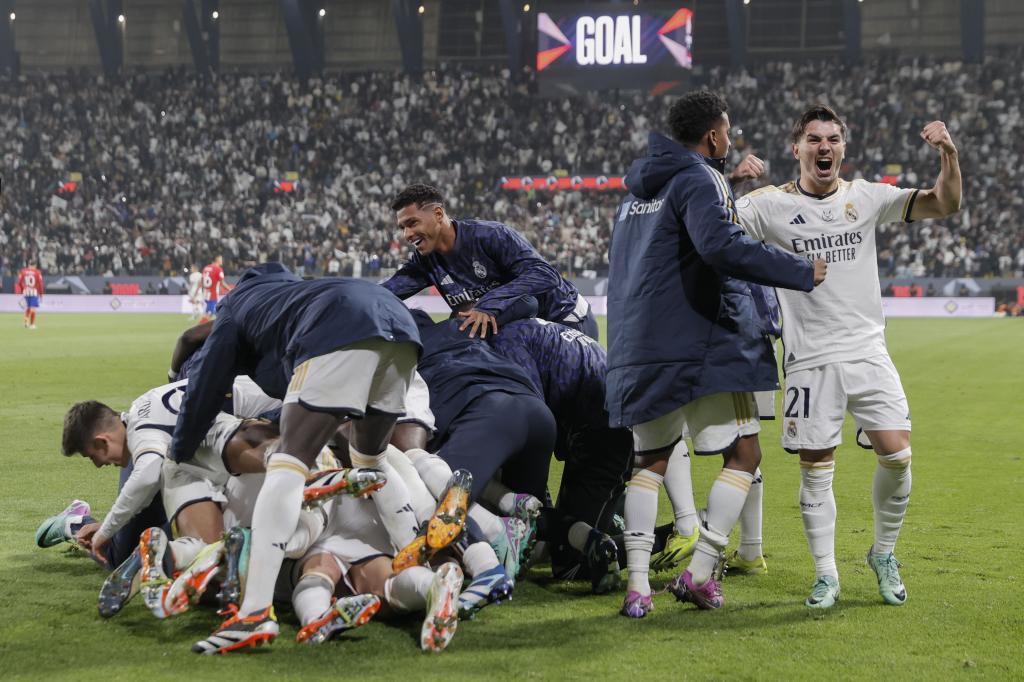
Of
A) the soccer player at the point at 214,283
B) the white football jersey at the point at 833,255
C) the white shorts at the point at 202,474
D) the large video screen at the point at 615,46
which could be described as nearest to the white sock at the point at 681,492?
the white football jersey at the point at 833,255

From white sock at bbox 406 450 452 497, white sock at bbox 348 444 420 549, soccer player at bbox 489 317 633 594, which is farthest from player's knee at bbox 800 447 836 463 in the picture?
white sock at bbox 348 444 420 549

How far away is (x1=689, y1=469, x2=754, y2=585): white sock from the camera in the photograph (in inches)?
183

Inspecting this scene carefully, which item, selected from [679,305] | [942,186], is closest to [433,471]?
[679,305]

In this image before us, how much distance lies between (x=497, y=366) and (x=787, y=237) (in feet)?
5.07

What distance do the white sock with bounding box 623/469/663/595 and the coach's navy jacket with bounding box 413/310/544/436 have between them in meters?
0.86

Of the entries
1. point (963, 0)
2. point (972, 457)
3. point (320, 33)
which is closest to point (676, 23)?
point (963, 0)

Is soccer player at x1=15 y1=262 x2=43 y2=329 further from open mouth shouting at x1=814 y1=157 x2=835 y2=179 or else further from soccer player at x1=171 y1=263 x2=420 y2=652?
open mouth shouting at x1=814 y1=157 x2=835 y2=179

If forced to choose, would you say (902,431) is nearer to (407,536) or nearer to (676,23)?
(407,536)

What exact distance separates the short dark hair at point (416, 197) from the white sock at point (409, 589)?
7.32ft

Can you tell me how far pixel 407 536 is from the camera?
4633 mm

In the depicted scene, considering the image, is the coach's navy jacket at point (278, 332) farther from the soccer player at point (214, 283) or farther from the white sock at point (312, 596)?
the soccer player at point (214, 283)

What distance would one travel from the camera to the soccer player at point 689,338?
463 centimetres

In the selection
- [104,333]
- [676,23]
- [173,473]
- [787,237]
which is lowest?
[104,333]

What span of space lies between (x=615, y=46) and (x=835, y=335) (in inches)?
1455
